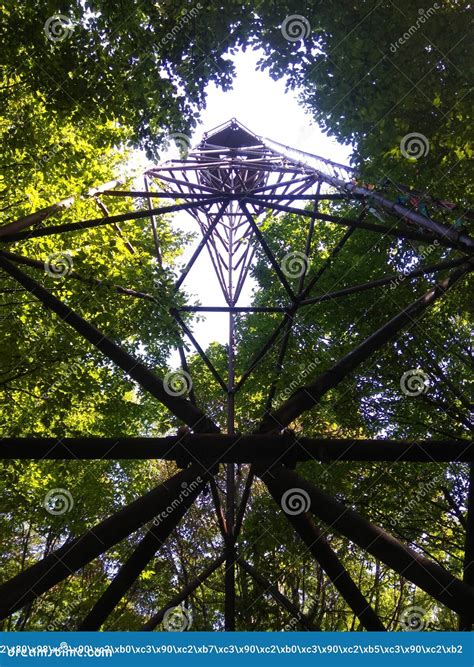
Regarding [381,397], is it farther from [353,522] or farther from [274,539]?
[353,522]

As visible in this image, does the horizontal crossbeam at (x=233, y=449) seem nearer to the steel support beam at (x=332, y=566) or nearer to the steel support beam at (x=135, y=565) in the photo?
the steel support beam at (x=135, y=565)

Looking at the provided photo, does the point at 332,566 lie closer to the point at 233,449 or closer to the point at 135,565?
the point at 233,449

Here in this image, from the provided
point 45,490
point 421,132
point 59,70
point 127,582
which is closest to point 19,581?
point 127,582

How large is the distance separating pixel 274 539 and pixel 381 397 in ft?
13.1

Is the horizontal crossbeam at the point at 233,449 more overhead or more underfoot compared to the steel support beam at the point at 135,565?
more overhead

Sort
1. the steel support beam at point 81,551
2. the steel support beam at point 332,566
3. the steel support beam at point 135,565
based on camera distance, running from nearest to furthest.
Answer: the steel support beam at point 81,551
the steel support beam at point 135,565
the steel support beam at point 332,566

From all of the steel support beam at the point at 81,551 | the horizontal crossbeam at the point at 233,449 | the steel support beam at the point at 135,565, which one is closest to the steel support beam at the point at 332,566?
the horizontal crossbeam at the point at 233,449

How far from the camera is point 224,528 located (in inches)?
340

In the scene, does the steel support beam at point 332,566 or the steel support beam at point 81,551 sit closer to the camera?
the steel support beam at point 81,551

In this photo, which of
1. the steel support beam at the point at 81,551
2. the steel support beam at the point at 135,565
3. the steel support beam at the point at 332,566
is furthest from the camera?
the steel support beam at the point at 332,566

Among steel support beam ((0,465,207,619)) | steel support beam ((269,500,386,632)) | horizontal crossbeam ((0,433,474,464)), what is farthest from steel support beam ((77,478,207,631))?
steel support beam ((269,500,386,632))

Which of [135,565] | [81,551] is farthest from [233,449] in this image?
[81,551]

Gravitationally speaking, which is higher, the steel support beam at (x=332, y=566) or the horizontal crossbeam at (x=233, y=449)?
the horizontal crossbeam at (x=233, y=449)

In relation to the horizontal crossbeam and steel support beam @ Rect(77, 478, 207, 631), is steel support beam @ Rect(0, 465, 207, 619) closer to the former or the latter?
steel support beam @ Rect(77, 478, 207, 631)
